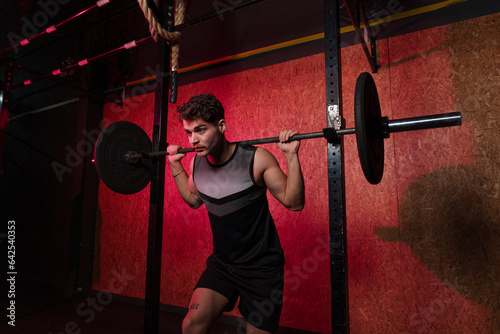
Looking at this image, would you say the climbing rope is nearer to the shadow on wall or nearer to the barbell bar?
the barbell bar

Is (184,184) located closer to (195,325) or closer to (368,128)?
(195,325)

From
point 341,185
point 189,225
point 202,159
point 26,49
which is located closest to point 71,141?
point 26,49

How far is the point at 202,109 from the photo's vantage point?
155 centimetres

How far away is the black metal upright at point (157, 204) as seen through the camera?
63.7 inches

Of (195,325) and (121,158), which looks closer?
(195,325)

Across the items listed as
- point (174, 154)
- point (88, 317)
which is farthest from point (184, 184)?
point (88, 317)

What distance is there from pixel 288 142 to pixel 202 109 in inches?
19.1

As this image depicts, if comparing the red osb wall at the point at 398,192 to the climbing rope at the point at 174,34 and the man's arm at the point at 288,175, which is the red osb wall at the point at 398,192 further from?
the climbing rope at the point at 174,34

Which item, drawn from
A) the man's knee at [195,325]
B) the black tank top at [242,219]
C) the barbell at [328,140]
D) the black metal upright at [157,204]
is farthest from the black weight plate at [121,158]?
the man's knee at [195,325]

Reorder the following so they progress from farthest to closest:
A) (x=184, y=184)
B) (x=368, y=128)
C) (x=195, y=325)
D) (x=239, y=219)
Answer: (x=184, y=184) → (x=239, y=219) → (x=195, y=325) → (x=368, y=128)

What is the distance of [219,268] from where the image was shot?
157 centimetres

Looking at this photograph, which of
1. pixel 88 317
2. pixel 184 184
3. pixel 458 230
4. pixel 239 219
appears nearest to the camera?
pixel 239 219

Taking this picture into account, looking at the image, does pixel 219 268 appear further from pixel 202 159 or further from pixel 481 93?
pixel 481 93

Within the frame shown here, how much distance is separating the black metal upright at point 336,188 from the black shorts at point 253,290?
30 cm
